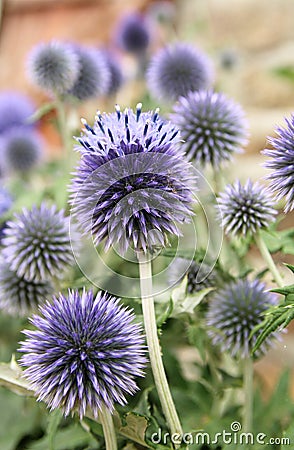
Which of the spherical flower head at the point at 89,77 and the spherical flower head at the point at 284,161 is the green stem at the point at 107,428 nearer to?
the spherical flower head at the point at 284,161

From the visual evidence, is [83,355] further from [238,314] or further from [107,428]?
[238,314]

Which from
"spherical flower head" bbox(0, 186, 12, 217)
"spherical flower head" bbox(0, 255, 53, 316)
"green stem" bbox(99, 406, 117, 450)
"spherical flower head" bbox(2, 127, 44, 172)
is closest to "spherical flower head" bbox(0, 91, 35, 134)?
"spherical flower head" bbox(2, 127, 44, 172)

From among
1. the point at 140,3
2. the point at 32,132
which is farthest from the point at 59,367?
the point at 140,3

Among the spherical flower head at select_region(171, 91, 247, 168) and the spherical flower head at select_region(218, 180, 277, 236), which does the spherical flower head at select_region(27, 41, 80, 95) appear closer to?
the spherical flower head at select_region(171, 91, 247, 168)

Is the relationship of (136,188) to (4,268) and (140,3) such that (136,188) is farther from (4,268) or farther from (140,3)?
(140,3)

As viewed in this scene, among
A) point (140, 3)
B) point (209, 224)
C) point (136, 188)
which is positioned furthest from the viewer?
point (140, 3)

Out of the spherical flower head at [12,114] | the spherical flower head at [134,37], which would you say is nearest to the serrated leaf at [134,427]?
the spherical flower head at [12,114]

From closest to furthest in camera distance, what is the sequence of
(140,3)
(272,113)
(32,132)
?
(32,132), (272,113), (140,3)
